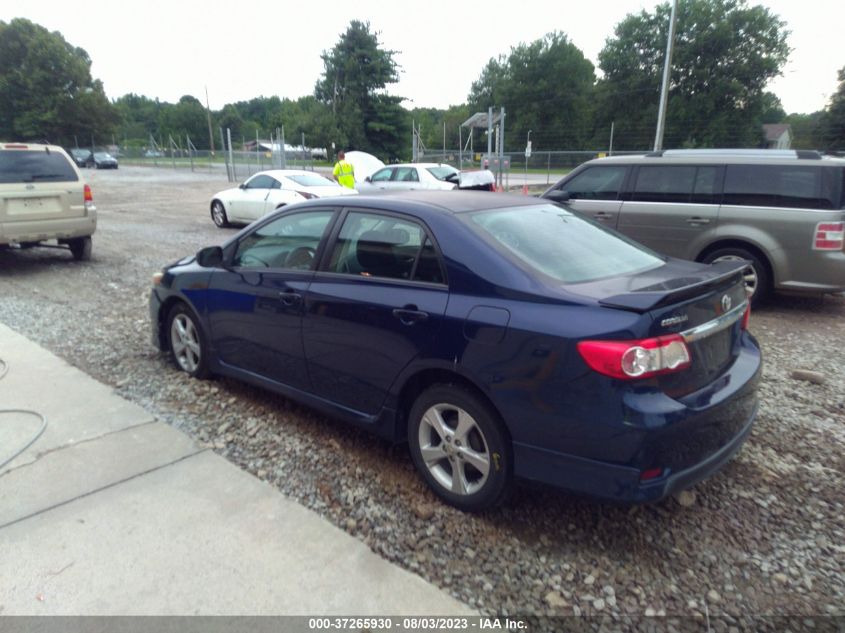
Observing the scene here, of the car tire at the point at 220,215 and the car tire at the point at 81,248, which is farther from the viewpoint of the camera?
the car tire at the point at 220,215

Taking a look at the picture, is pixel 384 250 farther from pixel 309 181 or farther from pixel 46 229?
pixel 309 181

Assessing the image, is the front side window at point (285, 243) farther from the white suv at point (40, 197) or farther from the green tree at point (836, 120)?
the green tree at point (836, 120)

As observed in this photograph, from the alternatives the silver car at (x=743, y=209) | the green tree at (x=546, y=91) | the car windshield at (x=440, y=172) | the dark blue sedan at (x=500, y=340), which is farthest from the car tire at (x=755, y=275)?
the green tree at (x=546, y=91)

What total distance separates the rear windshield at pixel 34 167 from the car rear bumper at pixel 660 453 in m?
8.81

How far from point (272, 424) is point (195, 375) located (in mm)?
1091

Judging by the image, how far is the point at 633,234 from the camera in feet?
24.7

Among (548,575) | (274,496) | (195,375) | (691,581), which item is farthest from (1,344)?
(691,581)

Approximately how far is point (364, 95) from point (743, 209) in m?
44.8

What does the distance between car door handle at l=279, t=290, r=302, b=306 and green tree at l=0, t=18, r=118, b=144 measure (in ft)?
213

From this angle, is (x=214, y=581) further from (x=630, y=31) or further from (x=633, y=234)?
(x=630, y=31)

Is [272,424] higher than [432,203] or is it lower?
lower

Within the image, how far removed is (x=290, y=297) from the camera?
383 cm

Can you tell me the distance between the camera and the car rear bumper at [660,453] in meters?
2.51

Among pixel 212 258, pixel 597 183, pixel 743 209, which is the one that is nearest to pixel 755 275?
pixel 743 209
